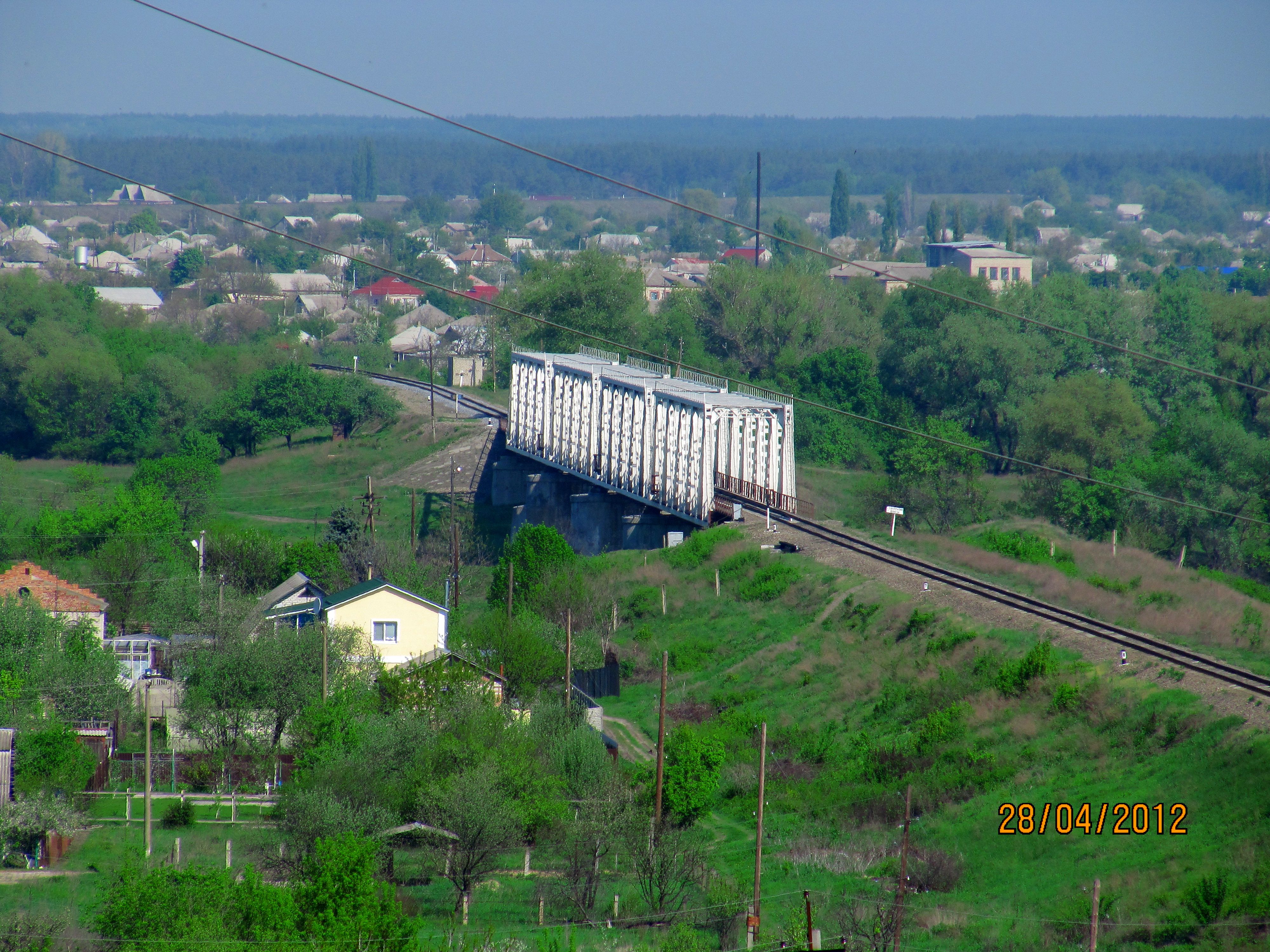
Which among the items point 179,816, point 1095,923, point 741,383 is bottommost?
point 179,816

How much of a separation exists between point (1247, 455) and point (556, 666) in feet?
118

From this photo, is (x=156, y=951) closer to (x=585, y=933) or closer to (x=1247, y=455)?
(x=585, y=933)

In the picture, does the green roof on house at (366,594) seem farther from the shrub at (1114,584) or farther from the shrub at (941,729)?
the shrub at (1114,584)

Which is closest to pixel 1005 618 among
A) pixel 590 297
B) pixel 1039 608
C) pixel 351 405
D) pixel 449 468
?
pixel 1039 608

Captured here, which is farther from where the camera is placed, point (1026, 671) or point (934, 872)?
point (1026, 671)

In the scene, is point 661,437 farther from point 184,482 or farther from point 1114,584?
point 184,482

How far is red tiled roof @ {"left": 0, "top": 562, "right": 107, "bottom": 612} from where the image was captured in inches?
1663

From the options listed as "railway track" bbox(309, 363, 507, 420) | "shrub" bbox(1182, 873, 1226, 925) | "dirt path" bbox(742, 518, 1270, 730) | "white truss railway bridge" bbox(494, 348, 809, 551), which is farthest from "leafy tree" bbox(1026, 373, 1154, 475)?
"shrub" bbox(1182, 873, 1226, 925)

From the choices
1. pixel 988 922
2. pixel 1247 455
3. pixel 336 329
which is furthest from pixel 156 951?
pixel 336 329

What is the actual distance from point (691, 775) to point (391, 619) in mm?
12994

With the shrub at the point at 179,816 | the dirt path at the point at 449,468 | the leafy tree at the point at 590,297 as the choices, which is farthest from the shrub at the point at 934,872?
the leafy tree at the point at 590,297

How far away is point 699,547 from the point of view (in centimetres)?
4541

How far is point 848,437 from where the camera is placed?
81.0 m
